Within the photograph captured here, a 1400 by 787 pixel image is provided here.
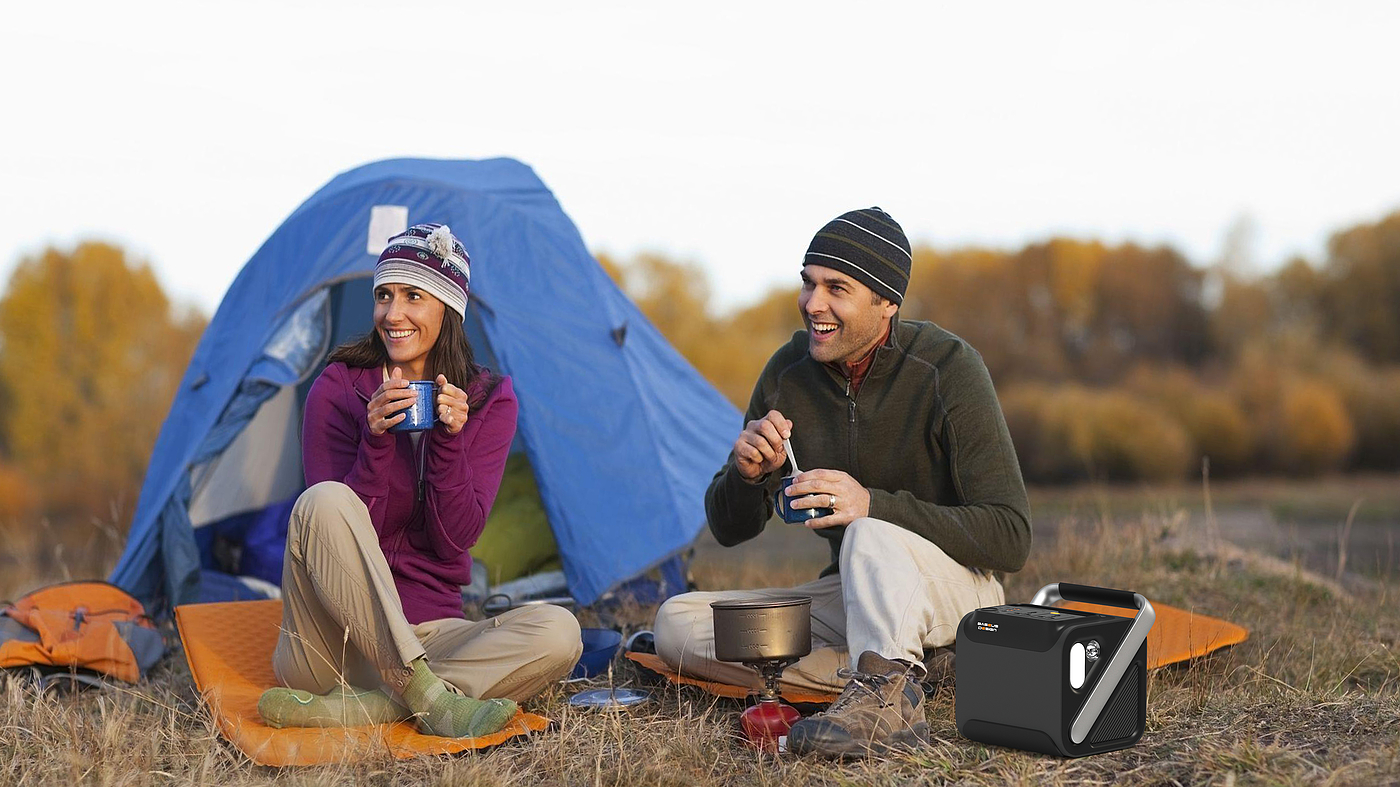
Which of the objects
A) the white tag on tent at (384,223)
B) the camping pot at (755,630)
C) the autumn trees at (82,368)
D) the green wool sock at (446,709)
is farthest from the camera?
the autumn trees at (82,368)

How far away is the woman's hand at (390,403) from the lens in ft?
9.62

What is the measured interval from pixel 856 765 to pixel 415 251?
1.82 metres

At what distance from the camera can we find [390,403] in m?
2.95

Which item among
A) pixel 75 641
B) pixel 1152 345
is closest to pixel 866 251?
pixel 75 641

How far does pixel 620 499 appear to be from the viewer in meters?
4.87

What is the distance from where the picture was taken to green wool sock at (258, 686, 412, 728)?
2906 millimetres

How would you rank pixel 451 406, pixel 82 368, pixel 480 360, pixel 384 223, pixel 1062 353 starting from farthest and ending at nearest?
1. pixel 1062 353
2. pixel 82 368
3. pixel 480 360
4. pixel 384 223
5. pixel 451 406

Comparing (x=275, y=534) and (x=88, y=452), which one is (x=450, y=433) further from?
(x=88, y=452)

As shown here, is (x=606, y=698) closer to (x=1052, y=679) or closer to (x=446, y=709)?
(x=446, y=709)

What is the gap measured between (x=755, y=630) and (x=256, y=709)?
1.34 meters

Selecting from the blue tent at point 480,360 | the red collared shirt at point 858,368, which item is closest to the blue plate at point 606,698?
the red collared shirt at point 858,368

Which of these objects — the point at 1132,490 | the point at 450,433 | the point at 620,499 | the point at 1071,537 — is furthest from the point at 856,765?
the point at 1132,490

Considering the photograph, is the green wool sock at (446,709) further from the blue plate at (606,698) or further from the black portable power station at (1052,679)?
the black portable power station at (1052,679)

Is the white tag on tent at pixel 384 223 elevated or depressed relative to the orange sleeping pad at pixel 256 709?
elevated
